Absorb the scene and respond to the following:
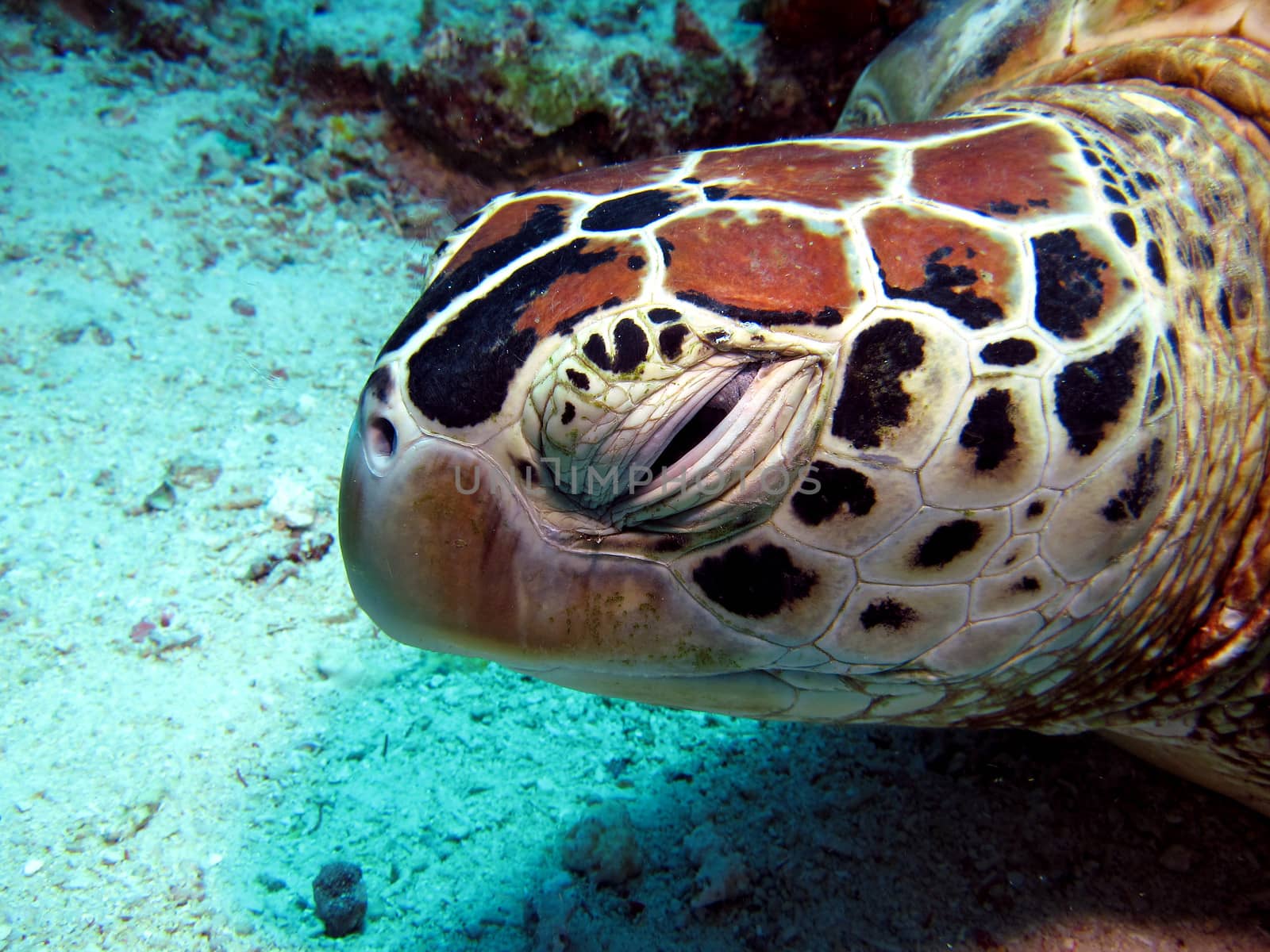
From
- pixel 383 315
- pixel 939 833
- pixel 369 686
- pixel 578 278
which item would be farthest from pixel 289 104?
pixel 939 833

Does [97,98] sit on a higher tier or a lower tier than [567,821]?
higher

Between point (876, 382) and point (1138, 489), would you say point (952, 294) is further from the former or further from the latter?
point (1138, 489)

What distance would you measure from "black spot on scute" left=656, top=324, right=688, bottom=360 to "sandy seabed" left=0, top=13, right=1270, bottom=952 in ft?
3.80

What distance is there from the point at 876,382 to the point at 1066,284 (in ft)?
1.11

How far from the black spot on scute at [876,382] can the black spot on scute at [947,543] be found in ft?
0.55

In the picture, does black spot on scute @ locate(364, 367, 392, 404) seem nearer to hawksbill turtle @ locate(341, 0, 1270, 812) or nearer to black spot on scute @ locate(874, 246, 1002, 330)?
hawksbill turtle @ locate(341, 0, 1270, 812)

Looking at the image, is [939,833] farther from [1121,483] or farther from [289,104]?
[289,104]


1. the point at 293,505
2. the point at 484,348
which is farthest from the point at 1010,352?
the point at 293,505

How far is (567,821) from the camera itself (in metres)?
1.76

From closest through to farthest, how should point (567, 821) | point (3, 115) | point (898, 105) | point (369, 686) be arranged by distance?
point (567, 821) < point (369, 686) < point (898, 105) < point (3, 115)

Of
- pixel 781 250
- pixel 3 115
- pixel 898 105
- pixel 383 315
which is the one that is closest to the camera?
pixel 781 250

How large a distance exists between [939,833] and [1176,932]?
0.45m

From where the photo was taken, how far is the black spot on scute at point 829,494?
1.08 meters

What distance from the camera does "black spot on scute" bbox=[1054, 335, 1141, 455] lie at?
1109 millimetres
